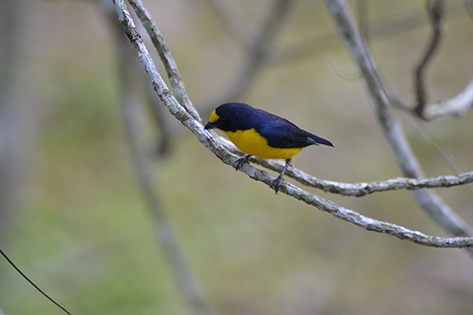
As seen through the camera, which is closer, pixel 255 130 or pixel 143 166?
pixel 255 130

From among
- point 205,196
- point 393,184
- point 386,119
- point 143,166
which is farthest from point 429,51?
point 205,196

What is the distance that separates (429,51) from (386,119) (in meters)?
0.55

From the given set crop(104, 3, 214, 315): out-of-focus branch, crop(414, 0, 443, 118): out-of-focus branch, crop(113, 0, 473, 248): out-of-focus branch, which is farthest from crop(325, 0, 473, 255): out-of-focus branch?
crop(104, 3, 214, 315): out-of-focus branch

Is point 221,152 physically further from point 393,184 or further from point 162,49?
point 393,184

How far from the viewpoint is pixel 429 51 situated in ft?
8.31

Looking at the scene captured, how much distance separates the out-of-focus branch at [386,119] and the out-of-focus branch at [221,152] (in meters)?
1.28

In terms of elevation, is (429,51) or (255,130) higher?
(429,51)

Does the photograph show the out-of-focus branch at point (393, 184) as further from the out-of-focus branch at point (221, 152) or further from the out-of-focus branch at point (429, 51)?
the out-of-focus branch at point (429, 51)

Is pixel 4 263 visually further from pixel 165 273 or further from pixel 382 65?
pixel 382 65

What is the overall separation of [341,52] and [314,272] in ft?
24.0

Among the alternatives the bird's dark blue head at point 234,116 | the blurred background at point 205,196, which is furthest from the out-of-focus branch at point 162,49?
the blurred background at point 205,196

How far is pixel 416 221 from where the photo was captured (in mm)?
6965

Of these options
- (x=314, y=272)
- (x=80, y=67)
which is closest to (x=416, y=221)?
(x=314, y=272)

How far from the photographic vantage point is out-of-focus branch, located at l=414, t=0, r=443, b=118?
95.5 inches
